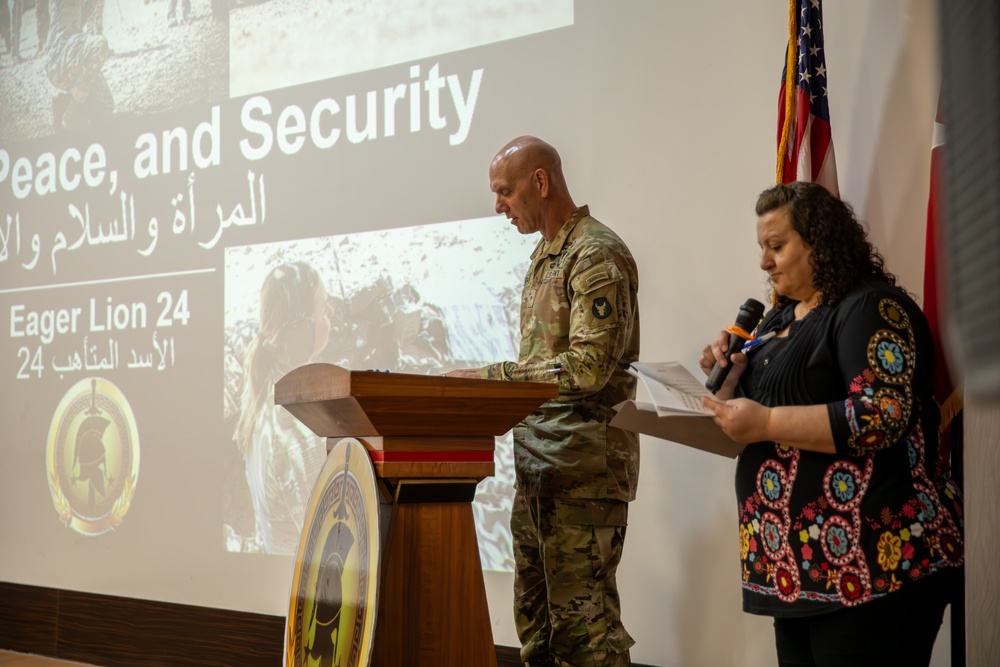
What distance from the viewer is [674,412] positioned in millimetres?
1594

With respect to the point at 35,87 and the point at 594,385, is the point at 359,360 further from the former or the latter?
the point at 35,87

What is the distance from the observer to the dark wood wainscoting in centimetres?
361

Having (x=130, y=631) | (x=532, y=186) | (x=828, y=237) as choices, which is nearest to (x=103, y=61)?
(x=130, y=631)

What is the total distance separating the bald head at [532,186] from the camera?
2.36 metres

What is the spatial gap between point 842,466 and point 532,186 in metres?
1.10

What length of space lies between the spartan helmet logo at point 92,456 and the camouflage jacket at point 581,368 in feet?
8.55

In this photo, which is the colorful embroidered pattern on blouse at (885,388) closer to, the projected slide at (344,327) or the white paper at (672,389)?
the white paper at (672,389)

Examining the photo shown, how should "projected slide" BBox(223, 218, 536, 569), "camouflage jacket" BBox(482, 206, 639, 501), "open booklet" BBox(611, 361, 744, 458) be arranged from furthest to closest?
"projected slide" BBox(223, 218, 536, 569)
"camouflage jacket" BBox(482, 206, 639, 501)
"open booklet" BBox(611, 361, 744, 458)

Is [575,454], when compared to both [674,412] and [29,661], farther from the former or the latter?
[29,661]

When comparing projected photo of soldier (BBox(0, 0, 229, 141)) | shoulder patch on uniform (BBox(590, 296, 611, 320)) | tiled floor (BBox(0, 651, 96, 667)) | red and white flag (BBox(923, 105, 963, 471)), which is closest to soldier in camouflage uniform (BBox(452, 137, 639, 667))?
shoulder patch on uniform (BBox(590, 296, 611, 320))

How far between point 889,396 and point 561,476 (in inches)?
33.1

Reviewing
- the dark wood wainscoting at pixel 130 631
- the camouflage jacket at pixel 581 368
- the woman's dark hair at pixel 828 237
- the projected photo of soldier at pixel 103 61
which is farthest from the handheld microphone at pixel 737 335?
the projected photo of soldier at pixel 103 61

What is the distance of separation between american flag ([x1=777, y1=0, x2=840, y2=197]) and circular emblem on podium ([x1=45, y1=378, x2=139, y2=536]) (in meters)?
3.00

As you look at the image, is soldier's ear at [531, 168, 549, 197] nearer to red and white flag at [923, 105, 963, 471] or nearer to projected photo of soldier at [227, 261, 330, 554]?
red and white flag at [923, 105, 963, 471]
